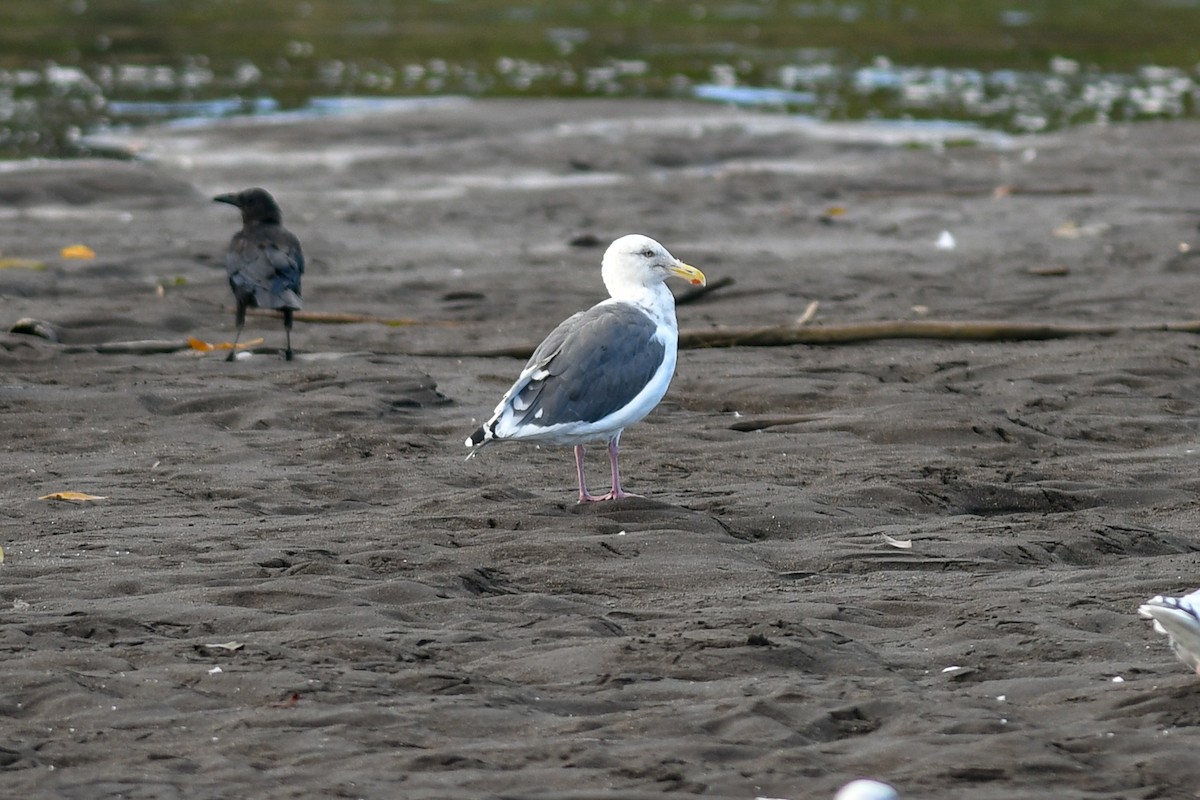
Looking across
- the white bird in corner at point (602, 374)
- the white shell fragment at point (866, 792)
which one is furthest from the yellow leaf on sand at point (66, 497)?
the white shell fragment at point (866, 792)

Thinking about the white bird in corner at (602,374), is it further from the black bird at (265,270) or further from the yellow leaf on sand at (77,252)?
the yellow leaf on sand at (77,252)

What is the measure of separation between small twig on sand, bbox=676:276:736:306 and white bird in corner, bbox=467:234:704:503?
154 inches

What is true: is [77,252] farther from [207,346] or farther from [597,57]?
[597,57]

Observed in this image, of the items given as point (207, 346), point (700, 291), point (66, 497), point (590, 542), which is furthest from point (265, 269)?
point (590, 542)

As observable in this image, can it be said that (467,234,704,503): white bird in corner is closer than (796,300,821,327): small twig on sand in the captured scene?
Yes

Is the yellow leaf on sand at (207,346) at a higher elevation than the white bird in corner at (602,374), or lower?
lower

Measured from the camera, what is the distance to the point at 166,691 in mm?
5105

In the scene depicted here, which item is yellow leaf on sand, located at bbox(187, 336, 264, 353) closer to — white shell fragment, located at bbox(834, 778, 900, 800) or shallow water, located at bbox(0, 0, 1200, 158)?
white shell fragment, located at bbox(834, 778, 900, 800)

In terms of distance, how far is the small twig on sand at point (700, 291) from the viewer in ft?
38.4

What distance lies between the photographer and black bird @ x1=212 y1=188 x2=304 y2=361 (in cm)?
1005

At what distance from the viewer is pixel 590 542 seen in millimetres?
6629

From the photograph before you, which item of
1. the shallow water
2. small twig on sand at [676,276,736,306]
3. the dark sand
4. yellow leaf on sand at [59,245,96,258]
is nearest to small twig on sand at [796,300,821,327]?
the dark sand

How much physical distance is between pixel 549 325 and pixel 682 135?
9.97 meters

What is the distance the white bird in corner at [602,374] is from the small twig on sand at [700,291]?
12.9 feet
